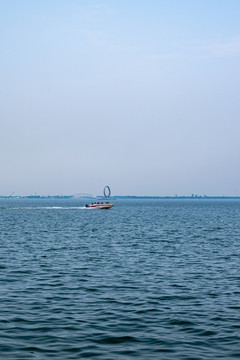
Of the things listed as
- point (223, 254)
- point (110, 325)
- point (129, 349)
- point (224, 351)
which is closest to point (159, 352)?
point (129, 349)

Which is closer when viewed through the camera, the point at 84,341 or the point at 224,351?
the point at 224,351

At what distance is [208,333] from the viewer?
19609 mm

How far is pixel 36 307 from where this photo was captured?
2398 cm

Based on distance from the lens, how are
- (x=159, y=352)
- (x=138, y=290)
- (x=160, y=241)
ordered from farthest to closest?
(x=160, y=241), (x=138, y=290), (x=159, y=352)

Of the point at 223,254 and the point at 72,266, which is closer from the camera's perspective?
the point at 72,266

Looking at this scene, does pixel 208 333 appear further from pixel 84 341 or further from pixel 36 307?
pixel 36 307

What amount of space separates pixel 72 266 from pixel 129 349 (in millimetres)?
20826

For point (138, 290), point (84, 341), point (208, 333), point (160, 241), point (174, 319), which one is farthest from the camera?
point (160, 241)

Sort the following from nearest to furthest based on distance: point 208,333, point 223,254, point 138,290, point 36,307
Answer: point 208,333, point 36,307, point 138,290, point 223,254

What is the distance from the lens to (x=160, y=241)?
201 feet

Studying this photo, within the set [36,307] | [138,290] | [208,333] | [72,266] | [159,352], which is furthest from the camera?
[72,266]

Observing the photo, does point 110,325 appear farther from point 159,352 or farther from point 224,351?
point 224,351

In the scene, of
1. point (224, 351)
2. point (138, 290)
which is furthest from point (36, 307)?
point (224, 351)

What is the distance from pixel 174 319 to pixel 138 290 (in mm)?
6737
